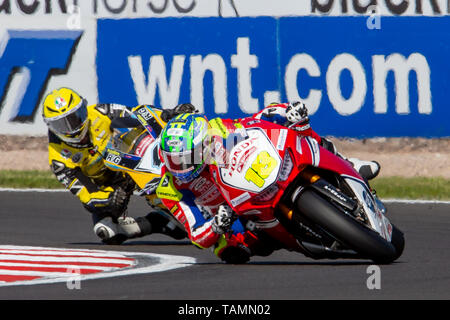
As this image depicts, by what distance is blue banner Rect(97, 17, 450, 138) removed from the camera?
14.9 m

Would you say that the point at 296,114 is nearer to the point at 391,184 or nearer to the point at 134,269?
the point at 134,269

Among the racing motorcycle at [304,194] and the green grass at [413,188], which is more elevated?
the green grass at [413,188]

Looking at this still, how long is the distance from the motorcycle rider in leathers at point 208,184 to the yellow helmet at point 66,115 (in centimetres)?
208

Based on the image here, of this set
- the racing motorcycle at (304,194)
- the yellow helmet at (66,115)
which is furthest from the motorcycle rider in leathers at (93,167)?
the racing motorcycle at (304,194)

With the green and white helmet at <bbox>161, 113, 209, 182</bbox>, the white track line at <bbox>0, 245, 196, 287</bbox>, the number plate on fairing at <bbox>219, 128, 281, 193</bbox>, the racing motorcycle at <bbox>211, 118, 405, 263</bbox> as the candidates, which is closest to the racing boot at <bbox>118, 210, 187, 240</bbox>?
the white track line at <bbox>0, 245, 196, 287</bbox>

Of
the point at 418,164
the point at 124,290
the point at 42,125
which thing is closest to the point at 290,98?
the point at 418,164

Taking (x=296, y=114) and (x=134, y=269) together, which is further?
(x=296, y=114)

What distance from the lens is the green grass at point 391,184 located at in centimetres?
1405

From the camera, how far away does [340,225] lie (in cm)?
787

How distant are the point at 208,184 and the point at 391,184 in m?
6.62

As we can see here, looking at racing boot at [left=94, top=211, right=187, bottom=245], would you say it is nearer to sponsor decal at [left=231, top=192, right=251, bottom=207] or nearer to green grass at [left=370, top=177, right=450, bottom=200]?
sponsor decal at [left=231, top=192, right=251, bottom=207]

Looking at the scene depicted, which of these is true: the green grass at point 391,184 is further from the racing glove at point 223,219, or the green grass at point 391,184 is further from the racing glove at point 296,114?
the racing glove at point 223,219

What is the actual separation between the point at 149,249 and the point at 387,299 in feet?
12.5

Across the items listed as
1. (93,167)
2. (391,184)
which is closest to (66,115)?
(93,167)
